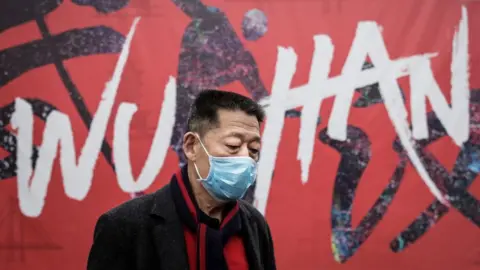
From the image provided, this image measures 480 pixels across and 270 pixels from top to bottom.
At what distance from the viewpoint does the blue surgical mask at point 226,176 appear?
1053 millimetres

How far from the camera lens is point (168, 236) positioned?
958 millimetres

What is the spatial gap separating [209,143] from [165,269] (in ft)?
0.97

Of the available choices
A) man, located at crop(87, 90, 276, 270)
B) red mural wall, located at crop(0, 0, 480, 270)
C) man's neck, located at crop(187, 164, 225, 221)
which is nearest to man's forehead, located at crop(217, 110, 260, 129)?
man, located at crop(87, 90, 276, 270)

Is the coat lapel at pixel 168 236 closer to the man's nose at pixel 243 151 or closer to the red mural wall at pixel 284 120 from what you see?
the man's nose at pixel 243 151

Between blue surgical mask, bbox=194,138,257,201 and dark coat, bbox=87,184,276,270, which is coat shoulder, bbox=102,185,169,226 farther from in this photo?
blue surgical mask, bbox=194,138,257,201

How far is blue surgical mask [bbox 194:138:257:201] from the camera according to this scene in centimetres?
105

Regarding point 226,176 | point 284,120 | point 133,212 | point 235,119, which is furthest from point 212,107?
point 284,120

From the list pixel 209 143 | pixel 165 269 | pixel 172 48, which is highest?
pixel 172 48

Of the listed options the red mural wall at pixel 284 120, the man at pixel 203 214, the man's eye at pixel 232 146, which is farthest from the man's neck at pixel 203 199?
the red mural wall at pixel 284 120

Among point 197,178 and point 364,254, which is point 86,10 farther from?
point 364,254

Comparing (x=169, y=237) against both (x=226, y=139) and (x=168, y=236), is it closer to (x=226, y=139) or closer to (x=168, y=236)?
(x=168, y=236)

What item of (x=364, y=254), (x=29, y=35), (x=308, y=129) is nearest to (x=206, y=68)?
(x=308, y=129)

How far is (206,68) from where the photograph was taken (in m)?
1.75

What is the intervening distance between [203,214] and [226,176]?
10cm
